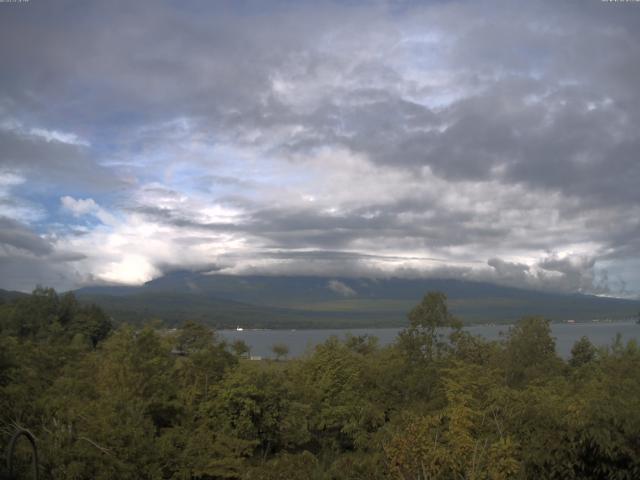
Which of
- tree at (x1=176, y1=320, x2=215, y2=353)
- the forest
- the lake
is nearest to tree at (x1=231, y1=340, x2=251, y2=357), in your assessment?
the forest

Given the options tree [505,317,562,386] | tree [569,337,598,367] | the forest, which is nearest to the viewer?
the forest

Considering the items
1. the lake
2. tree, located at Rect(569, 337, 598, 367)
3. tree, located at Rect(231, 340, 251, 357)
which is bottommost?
the lake

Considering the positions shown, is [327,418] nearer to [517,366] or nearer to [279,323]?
[517,366]

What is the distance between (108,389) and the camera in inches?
1006

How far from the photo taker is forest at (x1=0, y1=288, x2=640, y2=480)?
11.6 metres

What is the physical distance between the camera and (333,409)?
96.3 feet

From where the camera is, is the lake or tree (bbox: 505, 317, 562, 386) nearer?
tree (bbox: 505, 317, 562, 386)

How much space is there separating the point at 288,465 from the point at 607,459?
13044mm

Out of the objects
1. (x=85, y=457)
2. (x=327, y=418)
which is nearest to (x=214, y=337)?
(x=327, y=418)

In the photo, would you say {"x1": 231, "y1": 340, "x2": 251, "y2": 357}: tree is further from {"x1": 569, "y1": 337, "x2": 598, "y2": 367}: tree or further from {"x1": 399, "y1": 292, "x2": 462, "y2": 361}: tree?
{"x1": 569, "y1": 337, "x2": 598, "y2": 367}: tree

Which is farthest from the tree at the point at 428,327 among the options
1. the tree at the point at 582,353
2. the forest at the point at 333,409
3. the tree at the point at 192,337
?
the tree at the point at 582,353

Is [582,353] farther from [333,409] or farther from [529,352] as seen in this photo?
[333,409]

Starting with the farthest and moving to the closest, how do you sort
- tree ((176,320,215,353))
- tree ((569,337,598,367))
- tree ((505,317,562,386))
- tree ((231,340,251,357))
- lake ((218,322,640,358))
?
lake ((218,322,640,358)), tree ((569,337,598,367)), tree ((176,320,215,353)), tree ((505,317,562,386)), tree ((231,340,251,357))

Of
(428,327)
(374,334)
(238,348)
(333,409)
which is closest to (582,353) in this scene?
(428,327)
